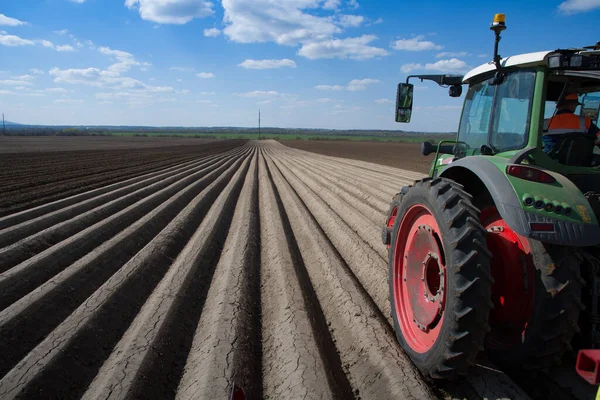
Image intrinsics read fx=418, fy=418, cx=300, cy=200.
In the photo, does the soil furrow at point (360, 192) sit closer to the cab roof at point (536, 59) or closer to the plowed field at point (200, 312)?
the plowed field at point (200, 312)

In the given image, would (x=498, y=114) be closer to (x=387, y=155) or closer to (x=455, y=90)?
(x=455, y=90)

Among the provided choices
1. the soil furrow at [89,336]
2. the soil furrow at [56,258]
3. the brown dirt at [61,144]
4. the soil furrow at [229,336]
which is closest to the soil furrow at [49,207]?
the soil furrow at [56,258]

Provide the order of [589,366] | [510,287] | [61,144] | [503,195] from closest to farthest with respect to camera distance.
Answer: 1. [589,366]
2. [503,195]
3. [510,287]
4. [61,144]

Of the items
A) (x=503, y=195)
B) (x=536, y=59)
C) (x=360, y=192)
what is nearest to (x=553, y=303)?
(x=503, y=195)

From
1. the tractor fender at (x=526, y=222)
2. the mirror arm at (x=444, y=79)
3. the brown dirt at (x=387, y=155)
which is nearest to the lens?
the tractor fender at (x=526, y=222)

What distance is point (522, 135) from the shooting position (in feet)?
8.82

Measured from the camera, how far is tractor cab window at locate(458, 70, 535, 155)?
2.69 m

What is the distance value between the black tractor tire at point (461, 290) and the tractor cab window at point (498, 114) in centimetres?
80

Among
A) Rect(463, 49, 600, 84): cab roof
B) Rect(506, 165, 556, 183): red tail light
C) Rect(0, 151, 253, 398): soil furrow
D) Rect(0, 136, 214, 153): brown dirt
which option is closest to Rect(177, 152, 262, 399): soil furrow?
Rect(0, 151, 253, 398): soil furrow

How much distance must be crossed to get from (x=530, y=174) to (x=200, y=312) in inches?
117

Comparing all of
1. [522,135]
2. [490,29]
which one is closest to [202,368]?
[522,135]

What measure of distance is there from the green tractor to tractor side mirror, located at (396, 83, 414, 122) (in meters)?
0.74

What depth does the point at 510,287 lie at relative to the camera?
234cm

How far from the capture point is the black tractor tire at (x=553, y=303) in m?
2.10
